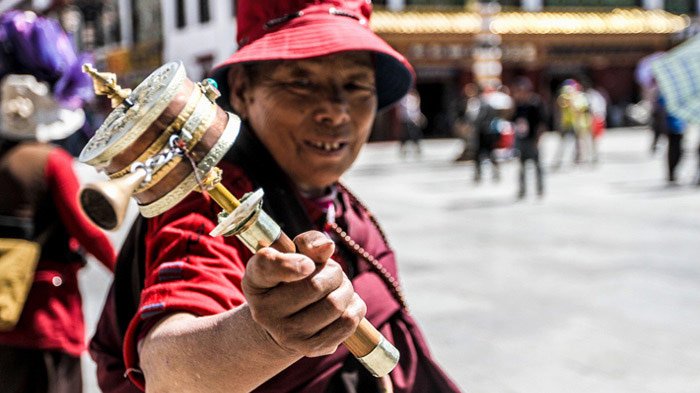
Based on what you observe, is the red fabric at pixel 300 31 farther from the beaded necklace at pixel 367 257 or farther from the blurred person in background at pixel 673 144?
the blurred person in background at pixel 673 144

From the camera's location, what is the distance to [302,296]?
2.97 ft

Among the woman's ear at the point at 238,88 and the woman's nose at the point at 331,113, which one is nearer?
the woman's nose at the point at 331,113

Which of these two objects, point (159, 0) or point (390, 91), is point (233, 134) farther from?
point (159, 0)

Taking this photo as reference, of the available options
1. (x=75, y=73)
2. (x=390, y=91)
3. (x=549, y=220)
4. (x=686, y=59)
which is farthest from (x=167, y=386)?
(x=549, y=220)

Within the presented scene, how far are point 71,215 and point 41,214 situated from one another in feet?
0.31

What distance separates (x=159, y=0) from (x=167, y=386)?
2600 cm

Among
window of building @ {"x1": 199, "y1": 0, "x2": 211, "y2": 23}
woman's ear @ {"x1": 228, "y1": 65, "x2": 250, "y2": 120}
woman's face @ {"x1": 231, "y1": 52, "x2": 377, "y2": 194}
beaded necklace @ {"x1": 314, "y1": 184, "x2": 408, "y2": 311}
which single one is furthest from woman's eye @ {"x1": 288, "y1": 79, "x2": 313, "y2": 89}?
window of building @ {"x1": 199, "y1": 0, "x2": 211, "y2": 23}

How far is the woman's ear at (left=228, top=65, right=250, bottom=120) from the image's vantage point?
155 cm

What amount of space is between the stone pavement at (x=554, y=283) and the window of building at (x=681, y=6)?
20397mm

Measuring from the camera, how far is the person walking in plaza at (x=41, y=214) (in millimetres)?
2490

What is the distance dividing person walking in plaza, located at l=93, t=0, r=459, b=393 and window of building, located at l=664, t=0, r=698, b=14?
31.3 metres

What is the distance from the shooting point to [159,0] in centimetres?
2566

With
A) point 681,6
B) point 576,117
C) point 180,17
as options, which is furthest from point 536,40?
point 576,117

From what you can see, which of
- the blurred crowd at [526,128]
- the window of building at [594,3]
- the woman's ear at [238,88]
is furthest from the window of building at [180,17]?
the woman's ear at [238,88]
